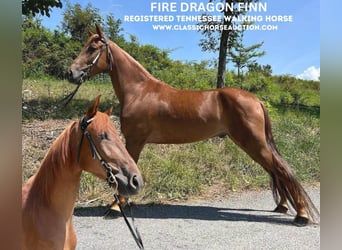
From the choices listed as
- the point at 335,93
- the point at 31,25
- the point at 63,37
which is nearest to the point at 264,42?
the point at 335,93

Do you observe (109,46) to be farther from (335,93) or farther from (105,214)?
(335,93)

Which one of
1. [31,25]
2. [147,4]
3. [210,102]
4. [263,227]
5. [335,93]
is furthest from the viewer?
[210,102]

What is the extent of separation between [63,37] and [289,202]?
2.32 m

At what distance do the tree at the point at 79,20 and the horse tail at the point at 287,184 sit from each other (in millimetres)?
1739

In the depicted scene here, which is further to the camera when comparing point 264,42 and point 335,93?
point 264,42

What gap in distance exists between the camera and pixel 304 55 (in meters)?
2.64

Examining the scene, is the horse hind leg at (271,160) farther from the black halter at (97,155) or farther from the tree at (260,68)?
the black halter at (97,155)

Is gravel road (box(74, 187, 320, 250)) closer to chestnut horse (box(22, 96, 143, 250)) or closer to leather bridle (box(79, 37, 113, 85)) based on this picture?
chestnut horse (box(22, 96, 143, 250))

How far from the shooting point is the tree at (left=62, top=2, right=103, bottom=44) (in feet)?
8.84

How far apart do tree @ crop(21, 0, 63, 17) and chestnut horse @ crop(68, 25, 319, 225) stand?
0.61 meters

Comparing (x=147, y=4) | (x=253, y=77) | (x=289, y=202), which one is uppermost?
(x=147, y=4)

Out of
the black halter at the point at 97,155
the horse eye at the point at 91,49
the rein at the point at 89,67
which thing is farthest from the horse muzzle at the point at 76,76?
the black halter at the point at 97,155

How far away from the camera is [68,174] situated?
166cm

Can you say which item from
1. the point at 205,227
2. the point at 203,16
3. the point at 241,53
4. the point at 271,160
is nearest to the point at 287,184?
the point at 271,160
